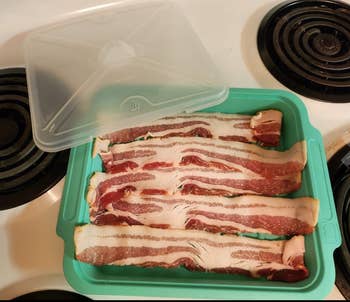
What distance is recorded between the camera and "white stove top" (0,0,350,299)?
0.74 meters

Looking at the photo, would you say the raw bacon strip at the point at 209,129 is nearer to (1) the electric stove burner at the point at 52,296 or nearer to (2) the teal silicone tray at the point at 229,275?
(2) the teal silicone tray at the point at 229,275

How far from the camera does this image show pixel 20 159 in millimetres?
833

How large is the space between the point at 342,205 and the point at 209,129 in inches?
14.2

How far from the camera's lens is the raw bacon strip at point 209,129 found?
943mm

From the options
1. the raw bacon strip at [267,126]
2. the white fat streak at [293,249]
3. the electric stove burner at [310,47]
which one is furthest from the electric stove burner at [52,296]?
the electric stove burner at [310,47]

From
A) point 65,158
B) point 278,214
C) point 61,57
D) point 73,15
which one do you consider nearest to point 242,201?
point 278,214

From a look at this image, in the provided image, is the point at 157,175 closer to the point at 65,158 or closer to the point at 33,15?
the point at 65,158

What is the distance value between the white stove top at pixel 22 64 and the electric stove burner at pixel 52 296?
0.01m

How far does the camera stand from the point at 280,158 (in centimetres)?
91

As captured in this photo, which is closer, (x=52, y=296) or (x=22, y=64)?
(x=52, y=296)

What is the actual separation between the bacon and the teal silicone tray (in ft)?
0.13

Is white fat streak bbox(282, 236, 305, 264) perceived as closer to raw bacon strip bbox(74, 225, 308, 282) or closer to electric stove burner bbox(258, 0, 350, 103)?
raw bacon strip bbox(74, 225, 308, 282)

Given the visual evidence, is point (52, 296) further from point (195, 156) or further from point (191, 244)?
point (195, 156)

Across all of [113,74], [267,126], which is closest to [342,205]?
[267,126]
